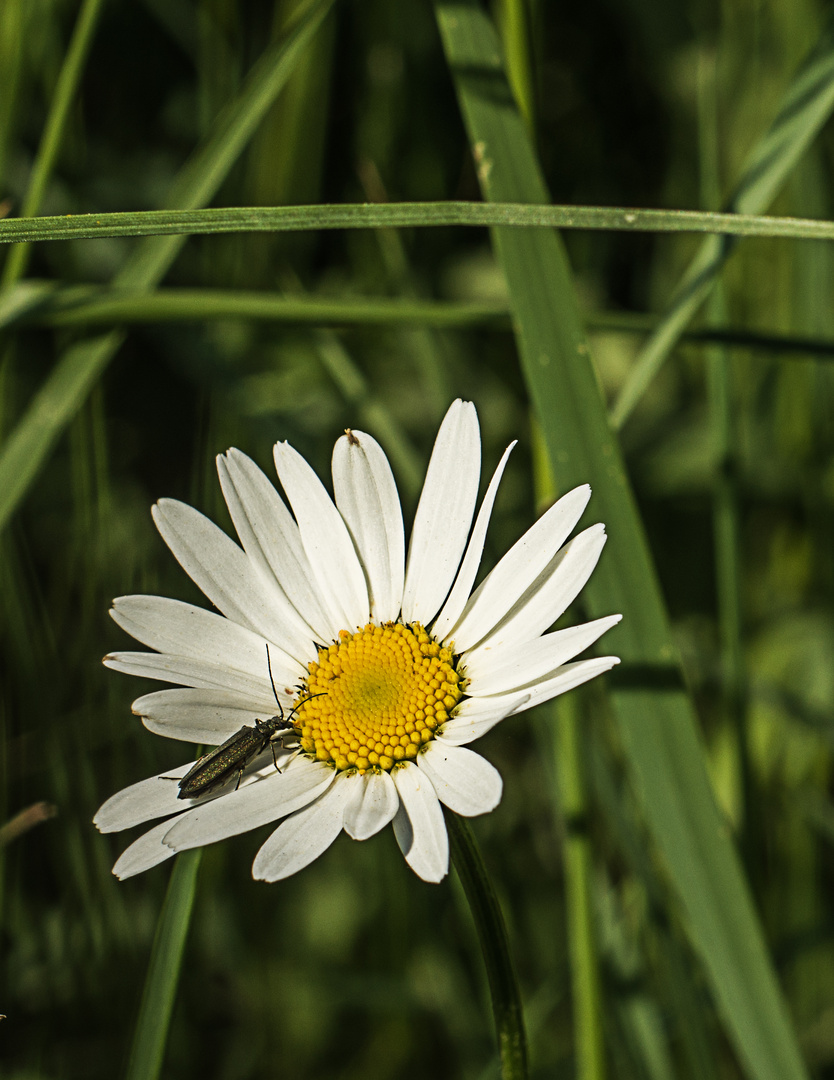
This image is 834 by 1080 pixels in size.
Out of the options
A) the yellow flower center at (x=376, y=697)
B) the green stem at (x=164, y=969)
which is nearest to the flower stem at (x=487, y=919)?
the yellow flower center at (x=376, y=697)

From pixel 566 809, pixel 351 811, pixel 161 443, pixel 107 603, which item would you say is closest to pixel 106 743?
pixel 107 603

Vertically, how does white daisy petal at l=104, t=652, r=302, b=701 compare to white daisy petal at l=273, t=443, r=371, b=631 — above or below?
below

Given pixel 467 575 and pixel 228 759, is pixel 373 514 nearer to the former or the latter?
pixel 467 575

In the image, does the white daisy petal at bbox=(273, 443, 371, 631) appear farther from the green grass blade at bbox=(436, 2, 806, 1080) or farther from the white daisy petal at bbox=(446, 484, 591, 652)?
the green grass blade at bbox=(436, 2, 806, 1080)

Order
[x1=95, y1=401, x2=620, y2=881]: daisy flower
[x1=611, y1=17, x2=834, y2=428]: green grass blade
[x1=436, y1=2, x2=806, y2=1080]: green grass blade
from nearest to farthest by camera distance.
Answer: [x1=95, y1=401, x2=620, y2=881]: daisy flower → [x1=436, y1=2, x2=806, y2=1080]: green grass blade → [x1=611, y1=17, x2=834, y2=428]: green grass blade

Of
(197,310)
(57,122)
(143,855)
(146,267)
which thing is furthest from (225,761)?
(57,122)

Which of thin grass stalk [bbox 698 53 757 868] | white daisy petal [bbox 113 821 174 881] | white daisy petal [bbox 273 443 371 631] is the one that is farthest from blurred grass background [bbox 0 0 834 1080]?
white daisy petal [bbox 113 821 174 881]
